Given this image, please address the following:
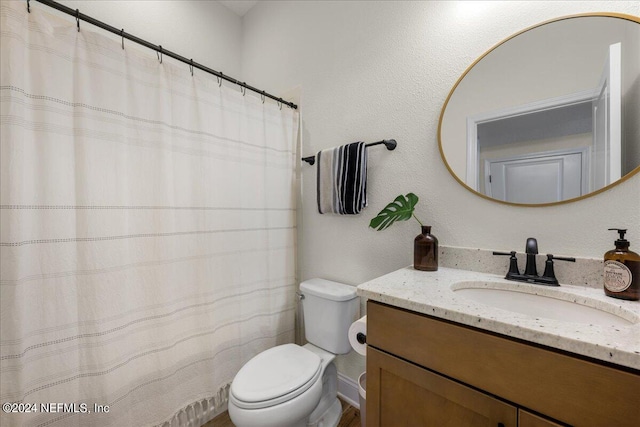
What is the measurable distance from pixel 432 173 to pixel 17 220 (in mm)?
1614

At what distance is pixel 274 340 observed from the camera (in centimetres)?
171

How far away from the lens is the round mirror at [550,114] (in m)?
0.86

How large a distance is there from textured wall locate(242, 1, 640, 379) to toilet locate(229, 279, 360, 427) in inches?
7.5

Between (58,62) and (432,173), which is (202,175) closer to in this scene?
(58,62)

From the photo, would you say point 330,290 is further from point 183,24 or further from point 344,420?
point 183,24

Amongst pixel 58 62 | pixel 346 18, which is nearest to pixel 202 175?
pixel 58 62

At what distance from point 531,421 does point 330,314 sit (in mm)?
934

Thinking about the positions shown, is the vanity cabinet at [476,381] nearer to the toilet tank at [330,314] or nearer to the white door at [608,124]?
the toilet tank at [330,314]

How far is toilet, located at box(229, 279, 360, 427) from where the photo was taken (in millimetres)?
1026

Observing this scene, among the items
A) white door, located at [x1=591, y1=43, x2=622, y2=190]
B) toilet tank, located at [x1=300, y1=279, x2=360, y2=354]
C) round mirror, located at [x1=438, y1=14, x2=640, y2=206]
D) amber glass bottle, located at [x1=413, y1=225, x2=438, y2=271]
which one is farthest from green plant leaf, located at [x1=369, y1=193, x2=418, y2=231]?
white door, located at [x1=591, y1=43, x2=622, y2=190]

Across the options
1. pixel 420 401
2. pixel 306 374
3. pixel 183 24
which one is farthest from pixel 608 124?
pixel 183 24

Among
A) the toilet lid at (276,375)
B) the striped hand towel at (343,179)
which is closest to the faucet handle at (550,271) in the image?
the striped hand towel at (343,179)

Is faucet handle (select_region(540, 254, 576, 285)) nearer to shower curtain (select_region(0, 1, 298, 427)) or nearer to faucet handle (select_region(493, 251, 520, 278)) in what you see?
faucet handle (select_region(493, 251, 520, 278))

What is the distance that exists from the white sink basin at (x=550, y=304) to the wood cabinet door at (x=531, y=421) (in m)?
0.35
